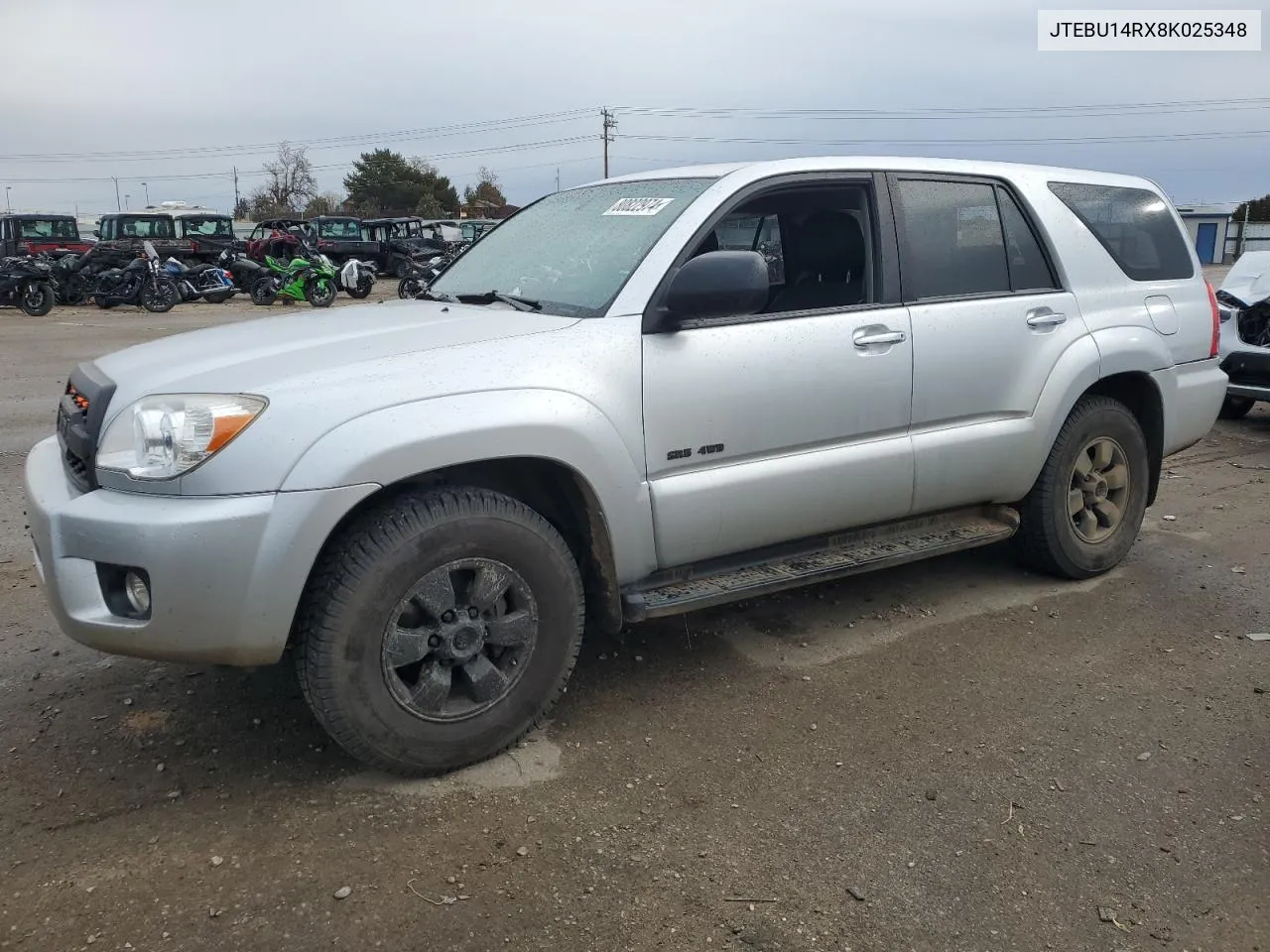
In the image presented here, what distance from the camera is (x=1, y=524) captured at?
17.7ft

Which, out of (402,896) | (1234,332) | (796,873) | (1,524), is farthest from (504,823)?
(1234,332)

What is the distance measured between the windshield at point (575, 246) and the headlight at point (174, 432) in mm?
1115

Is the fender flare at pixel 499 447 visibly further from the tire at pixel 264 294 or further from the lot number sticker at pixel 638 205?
the tire at pixel 264 294

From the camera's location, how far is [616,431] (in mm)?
3180

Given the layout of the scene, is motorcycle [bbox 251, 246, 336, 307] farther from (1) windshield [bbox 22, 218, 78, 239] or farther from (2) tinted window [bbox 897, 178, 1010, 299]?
(2) tinted window [bbox 897, 178, 1010, 299]

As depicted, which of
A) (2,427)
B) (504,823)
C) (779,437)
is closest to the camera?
(504,823)

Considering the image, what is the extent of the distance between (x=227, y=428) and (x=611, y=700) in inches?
63.0

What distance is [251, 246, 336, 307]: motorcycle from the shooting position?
19.8 meters

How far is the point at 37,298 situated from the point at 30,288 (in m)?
0.23

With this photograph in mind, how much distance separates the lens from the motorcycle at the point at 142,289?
19.8 meters

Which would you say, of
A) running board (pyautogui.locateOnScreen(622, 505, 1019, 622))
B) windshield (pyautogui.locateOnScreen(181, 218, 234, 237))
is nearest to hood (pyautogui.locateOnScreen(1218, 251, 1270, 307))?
running board (pyautogui.locateOnScreen(622, 505, 1019, 622))

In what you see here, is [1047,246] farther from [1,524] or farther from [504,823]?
[1,524]

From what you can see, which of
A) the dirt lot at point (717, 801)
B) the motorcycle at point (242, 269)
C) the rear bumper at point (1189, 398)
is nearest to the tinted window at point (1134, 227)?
the rear bumper at point (1189, 398)

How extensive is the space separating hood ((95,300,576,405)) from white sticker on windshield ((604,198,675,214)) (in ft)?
1.99
